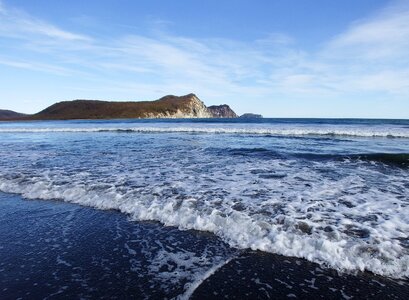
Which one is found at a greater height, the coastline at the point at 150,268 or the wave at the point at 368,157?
the wave at the point at 368,157

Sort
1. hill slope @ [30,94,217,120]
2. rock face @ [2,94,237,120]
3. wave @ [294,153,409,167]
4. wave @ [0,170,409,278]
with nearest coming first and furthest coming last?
1. wave @ [0,170,409,278]
2. wave @ [294,153,409,167]
3. rock face @ [2,94,237,120]
4. hill slope @ [30,94,217,120]

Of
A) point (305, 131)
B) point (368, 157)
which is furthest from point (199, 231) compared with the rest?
point (305, 131)

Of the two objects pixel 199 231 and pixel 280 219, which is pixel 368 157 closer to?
pixel 280 219

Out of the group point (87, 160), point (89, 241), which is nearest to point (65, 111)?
point (87, 160)

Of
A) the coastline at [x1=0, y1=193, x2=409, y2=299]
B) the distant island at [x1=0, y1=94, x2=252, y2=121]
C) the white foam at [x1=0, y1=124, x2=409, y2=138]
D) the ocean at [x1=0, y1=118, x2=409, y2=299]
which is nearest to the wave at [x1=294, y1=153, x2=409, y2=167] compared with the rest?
the ocean at [x1=0, y1=118, x2=409, y2=299]

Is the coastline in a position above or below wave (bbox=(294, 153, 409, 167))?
below

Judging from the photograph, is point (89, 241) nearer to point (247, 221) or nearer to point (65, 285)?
point (65, 285)

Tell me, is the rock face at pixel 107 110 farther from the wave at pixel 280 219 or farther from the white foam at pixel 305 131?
the wave at pixel 280 219

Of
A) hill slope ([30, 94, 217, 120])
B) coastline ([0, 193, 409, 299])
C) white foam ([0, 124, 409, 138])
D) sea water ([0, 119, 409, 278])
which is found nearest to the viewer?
coastline ([0, 193, 409, 299])

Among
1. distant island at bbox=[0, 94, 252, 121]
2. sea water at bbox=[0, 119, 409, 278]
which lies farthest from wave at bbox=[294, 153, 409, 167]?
distant island at bbox=[0, 94, 252, 121]

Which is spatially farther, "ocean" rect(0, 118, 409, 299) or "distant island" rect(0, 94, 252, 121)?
"distant island" rect(0, 94, 252, 121)

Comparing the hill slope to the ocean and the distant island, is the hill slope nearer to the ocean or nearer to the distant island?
the distant island

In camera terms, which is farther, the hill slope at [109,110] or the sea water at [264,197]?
the hill slope at [109,110]

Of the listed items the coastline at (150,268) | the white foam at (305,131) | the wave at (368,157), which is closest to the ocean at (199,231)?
the coastline at (150,268)
